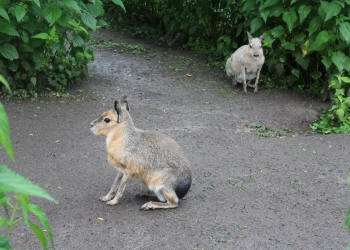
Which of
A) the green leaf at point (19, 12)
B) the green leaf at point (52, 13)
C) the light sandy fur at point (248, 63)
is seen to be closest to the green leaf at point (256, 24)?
the light sandy fur at point (248, 63)

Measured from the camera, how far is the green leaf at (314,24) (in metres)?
8.39

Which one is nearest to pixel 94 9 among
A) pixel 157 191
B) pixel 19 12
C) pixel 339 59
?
pixel 19 12

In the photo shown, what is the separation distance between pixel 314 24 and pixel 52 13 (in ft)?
12.9

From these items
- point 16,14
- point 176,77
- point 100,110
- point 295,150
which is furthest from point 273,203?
point 176,77

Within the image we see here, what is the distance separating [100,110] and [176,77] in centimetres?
220

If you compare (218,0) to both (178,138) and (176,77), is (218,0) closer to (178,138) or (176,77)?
(176,77)

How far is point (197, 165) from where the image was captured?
6.26 meters

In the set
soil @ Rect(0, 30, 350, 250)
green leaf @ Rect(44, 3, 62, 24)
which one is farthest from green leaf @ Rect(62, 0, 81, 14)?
soil @ Rect(0, 30, 350, 250)

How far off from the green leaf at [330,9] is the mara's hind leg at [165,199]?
4249 mm

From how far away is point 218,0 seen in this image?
1114 centimetres

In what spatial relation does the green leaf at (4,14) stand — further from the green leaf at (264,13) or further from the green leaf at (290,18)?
the green leaf at (290,18)

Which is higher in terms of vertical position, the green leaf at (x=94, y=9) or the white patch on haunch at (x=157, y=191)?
the green leaf at (x=94, y=9)

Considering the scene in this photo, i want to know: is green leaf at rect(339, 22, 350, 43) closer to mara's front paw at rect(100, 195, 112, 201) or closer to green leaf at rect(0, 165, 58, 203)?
mara's front paw at rect(100, 195, 112, 201)

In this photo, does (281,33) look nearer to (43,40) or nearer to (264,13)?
(264,13)
